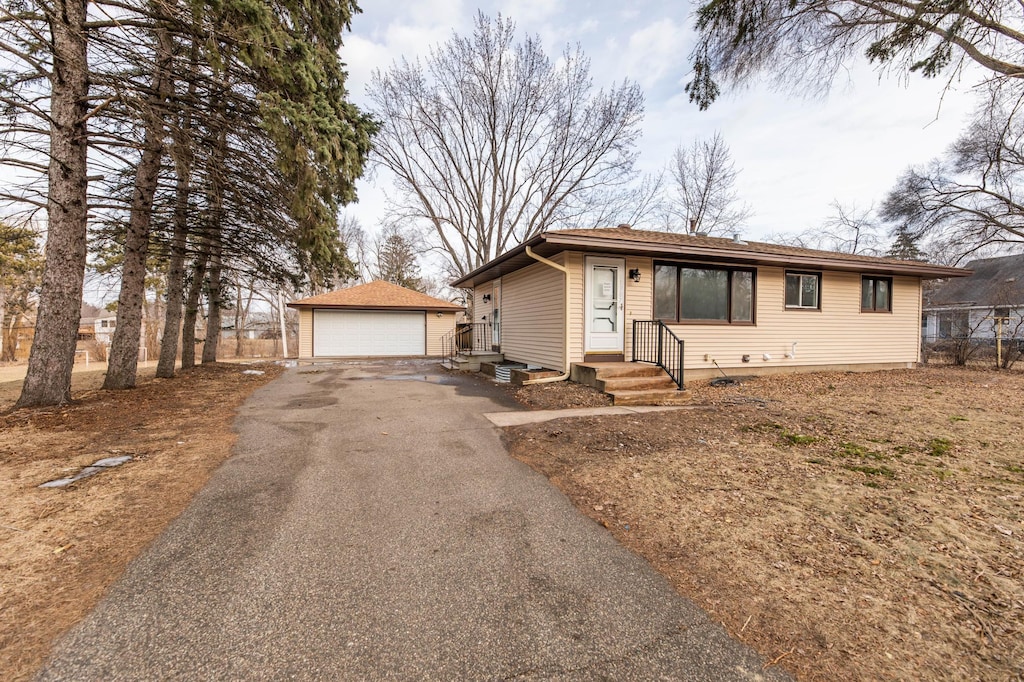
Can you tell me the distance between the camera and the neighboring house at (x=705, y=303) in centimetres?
833

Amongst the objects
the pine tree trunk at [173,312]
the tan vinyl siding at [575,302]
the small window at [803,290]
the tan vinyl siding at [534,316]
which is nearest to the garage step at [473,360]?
the tan vinyl siding at [534,316]

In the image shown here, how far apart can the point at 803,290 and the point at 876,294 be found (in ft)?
9.11

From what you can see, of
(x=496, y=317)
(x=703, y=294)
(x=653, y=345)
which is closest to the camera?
(x=653, y=345)

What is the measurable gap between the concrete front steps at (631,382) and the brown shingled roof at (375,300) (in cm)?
1173

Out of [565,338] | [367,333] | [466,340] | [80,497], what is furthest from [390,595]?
[367,333]

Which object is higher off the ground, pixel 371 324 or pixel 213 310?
pixel 213 310

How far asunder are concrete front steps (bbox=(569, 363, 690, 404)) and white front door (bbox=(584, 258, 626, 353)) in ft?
2.01

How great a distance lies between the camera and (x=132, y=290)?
295 inches

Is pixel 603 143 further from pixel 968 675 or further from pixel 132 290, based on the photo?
pixel 968 675

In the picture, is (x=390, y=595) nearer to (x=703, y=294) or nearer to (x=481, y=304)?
(x=703, y=294)

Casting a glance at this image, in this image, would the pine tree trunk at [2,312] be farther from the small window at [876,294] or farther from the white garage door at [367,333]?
the small window at [876,294]

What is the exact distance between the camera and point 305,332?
17172mm

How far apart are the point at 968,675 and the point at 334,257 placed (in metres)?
7.75

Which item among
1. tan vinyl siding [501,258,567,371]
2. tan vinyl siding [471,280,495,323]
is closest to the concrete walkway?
tan vinyl siding [501,258,567,371]
